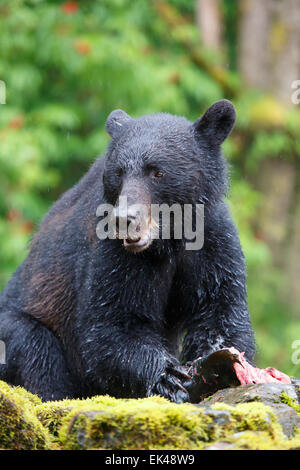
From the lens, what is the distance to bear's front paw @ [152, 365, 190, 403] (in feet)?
15.3

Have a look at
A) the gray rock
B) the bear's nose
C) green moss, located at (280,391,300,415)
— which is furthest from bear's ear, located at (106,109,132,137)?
green moss, located at (280,391,300,415)

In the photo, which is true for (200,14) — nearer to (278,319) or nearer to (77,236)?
(278,319)

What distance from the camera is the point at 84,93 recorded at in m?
13.6

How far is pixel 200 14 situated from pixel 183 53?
848 millimetres

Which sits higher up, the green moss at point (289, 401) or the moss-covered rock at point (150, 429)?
the green moss at point (289, 401)

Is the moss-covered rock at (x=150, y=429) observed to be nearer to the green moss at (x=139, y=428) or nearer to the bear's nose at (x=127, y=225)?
the green moss at (x=139, y=428)

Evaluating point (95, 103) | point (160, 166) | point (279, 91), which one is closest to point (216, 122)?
point (160, 166)

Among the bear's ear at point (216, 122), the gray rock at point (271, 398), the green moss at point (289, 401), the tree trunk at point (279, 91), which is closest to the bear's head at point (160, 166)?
the bear's ear at point (216, 122)

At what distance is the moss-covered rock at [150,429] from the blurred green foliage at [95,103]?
26.2 ft

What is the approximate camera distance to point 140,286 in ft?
16.4

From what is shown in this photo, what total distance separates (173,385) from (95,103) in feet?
30.0

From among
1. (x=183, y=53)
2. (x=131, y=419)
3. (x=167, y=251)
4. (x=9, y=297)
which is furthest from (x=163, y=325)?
(x=183, y=53)

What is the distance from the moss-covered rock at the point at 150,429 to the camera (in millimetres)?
3102
